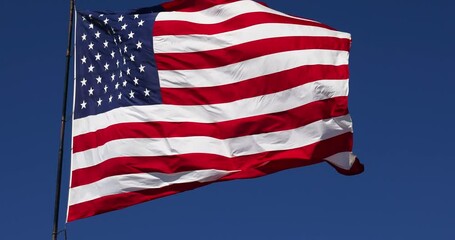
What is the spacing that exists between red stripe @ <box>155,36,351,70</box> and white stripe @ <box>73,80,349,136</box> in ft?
3.27

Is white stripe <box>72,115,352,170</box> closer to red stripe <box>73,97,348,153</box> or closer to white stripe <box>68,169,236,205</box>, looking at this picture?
red stripe <box>73,97,348,153</box>

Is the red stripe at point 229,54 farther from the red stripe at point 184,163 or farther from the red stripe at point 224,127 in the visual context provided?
the red stripe at point 184,163

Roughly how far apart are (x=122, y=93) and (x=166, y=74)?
1.11 m

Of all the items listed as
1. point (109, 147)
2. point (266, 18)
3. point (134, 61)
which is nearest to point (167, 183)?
point (109, 147)

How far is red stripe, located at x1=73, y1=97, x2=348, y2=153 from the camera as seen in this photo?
72.1 feet

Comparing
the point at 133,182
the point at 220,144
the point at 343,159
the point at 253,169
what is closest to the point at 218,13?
the point at 220,144

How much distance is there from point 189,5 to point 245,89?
268cm

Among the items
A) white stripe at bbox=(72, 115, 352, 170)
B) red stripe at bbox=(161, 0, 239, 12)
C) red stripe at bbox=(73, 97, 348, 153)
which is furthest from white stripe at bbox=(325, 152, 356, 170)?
red stripe at bbox=(161, 0, 239, 12)

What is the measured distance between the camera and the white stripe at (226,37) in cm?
2323

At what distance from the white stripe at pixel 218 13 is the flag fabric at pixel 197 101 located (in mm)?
28

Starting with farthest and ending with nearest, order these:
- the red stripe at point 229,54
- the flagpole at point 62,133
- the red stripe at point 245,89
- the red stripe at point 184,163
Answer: the red stripe at point 229,54 → the red stripe at point 245,89 → the red stripe at point 184,163 → the flagpole at point 62,133

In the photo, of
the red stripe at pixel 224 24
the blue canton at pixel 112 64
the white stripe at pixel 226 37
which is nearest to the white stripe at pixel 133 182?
the blue canton at pixel 112 64

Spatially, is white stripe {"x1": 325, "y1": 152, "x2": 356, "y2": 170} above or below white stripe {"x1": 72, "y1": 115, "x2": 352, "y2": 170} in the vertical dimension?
below

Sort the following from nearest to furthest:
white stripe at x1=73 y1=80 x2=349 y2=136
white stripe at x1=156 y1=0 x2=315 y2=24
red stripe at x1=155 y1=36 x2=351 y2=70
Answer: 1. white stripe at x1=73 y1=80 x2=349 y2=136
2. red stripe at x1=155 y1=36 x2=351 y2=70
3. white stripe at x1=156 y1=0 x2=315 y2=24
